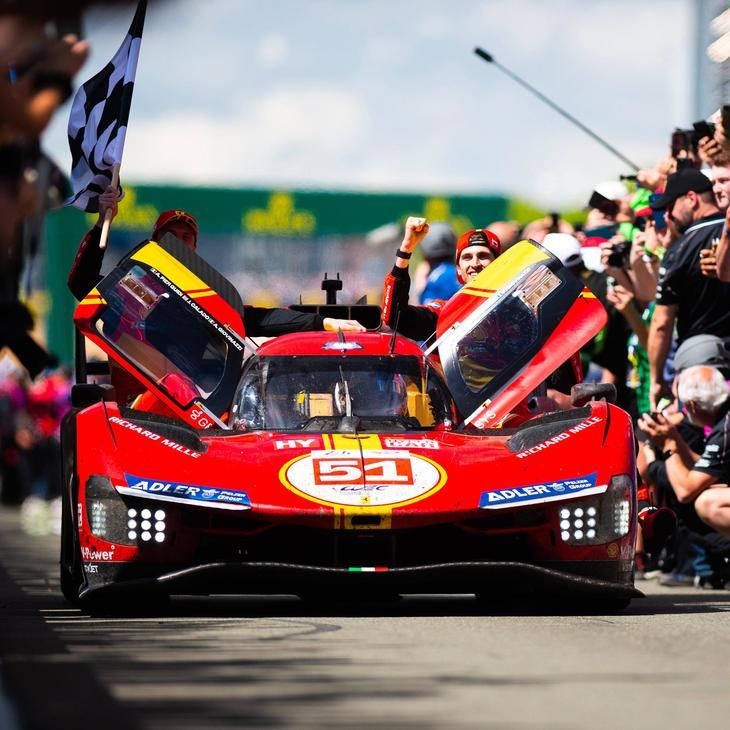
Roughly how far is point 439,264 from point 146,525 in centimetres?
638

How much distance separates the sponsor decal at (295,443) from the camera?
27.7 ft

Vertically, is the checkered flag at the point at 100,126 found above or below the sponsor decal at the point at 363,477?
above

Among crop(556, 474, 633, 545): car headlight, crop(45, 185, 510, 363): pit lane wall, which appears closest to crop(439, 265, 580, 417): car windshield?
crop(556, 474, 633, 545): car headlight

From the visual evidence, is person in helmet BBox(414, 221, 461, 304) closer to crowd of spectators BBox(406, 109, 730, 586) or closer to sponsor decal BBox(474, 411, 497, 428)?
crowd of spectators BBox(406, 109, 730, 586)

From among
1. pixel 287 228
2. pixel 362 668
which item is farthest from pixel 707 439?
pixel 287 228

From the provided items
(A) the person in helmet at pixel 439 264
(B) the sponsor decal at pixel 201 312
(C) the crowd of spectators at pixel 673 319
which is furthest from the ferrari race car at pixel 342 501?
(A) the person in helmet at pixel 439 264

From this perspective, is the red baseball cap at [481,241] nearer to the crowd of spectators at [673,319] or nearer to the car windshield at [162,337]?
the crowd of spectators at [673,319]

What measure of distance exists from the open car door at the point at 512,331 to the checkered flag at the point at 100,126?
2545 mm

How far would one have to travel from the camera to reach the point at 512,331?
9969 mm

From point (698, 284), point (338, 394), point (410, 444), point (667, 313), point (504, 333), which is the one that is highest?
point (698, 284)

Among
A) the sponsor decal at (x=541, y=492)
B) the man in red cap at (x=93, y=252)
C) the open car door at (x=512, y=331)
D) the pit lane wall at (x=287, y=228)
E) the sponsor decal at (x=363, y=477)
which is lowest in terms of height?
the sponsor decal at (x=541, y=492)

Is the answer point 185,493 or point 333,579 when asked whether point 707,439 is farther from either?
point 185,493

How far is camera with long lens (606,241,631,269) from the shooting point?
12773 millimetres

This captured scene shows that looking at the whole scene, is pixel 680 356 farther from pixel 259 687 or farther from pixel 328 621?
pixel 259 687
